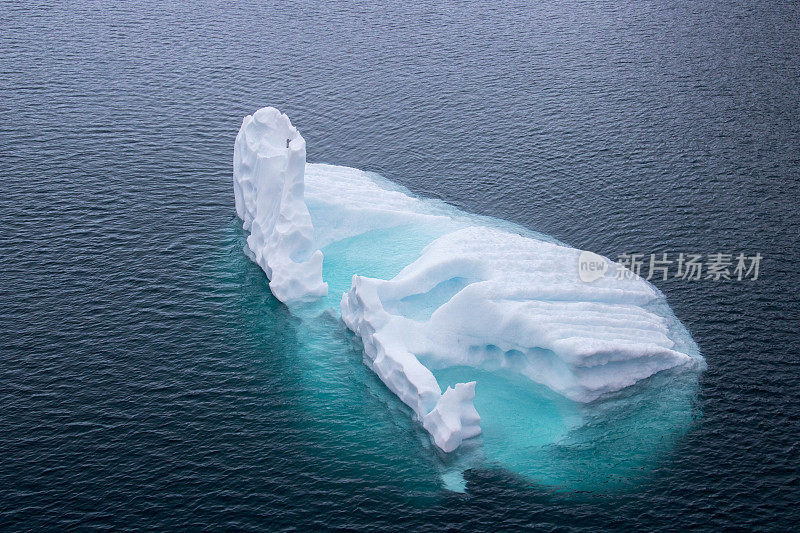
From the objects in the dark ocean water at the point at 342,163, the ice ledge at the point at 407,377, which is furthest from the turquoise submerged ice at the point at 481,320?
the dark ocean water at the point at 342,163

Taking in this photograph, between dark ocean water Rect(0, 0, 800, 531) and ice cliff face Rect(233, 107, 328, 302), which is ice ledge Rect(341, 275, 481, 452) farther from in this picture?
ice cliff face Rect(233, 107, 328, 302)

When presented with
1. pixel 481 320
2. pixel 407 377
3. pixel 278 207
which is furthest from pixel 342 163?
pixel 407 377

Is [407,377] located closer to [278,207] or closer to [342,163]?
[278,207]

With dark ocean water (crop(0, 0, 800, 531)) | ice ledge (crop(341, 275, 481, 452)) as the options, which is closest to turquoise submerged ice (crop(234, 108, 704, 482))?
ice ledge (crop(341, 275, 481, 452))

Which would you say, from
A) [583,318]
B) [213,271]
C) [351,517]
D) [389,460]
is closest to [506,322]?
[583,318]

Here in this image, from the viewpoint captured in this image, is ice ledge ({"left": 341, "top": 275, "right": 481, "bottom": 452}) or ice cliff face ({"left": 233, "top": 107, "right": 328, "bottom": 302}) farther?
ice cliff face ({"left": 233, "top": 107, "right": 328, "bottom": 302})

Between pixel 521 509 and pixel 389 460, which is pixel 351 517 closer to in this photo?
pixel 389 460

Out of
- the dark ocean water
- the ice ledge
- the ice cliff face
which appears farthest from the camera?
the ice cliff face
